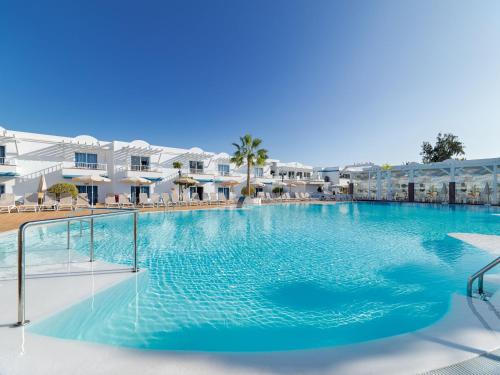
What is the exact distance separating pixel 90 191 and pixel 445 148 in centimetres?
6513

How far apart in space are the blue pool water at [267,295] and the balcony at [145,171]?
16184 millimetres

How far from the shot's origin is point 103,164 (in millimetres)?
22781

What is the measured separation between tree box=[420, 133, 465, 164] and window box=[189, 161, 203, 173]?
51553 mm

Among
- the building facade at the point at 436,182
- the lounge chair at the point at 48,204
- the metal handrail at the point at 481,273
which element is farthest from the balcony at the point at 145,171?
the building facade at the point at 436,182

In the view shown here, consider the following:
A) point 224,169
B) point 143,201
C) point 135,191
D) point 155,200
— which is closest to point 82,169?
point 135,191

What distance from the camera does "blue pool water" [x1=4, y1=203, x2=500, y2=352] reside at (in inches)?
126

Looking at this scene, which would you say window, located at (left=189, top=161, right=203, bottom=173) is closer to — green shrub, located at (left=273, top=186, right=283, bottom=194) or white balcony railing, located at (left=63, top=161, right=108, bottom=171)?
white balcony railing, located at (left=63, top=161, right=108, bottom=171)

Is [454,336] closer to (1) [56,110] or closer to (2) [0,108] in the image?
(2) [0,108]

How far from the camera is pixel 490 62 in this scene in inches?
512

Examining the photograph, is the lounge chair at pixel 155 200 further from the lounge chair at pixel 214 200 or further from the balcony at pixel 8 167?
the balcony at pixel 8 167

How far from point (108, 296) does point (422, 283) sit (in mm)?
6217

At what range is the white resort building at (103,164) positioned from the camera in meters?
18.8

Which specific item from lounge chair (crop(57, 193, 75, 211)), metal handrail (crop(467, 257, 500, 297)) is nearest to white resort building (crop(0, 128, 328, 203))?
lounge chair (crop(57, 193, 75, 211))

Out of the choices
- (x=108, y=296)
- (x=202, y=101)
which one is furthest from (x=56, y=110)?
(x=108, y=296)
